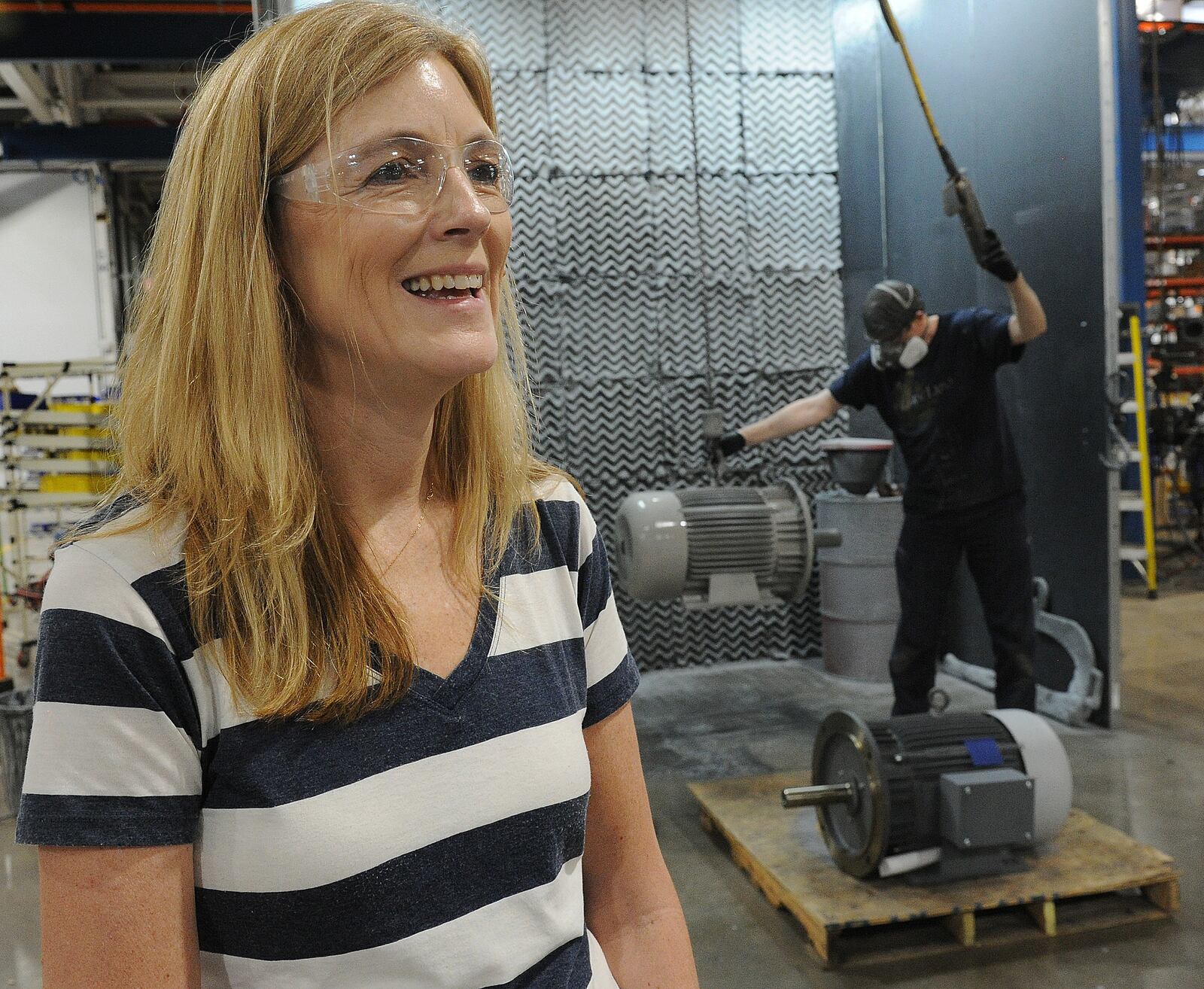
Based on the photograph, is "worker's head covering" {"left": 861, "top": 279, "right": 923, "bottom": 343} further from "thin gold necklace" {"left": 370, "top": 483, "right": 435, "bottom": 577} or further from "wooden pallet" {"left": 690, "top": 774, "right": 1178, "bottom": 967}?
"thin gold necklace" {"left": 370, "top": 483, "right": 435, "bottom": 577}

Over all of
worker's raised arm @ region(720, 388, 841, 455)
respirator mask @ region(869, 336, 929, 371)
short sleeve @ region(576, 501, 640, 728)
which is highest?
respirator mask @ region(869, 336, 929, 371)

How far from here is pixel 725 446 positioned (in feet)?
15.2

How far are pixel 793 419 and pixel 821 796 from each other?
7.15 feet

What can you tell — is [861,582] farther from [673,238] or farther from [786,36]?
[786,36]

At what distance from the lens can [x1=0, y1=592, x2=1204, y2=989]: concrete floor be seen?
2807 mm

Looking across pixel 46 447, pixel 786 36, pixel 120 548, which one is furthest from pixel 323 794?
pixel 46 447

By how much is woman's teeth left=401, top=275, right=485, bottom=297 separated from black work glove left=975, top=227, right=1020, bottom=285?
3441 mm

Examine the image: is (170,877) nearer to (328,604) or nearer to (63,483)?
(328,604)

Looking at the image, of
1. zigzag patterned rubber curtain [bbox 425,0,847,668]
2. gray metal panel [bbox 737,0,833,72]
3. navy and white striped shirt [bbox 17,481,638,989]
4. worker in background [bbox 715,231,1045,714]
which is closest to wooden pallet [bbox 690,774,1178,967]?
worker in background [bbox 715,231,1045,714]

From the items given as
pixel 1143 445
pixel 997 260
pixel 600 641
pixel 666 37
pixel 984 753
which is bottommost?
pixel 984 753

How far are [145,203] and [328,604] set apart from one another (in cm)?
1311

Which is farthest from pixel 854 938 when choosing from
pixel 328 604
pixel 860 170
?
pixel 860 170

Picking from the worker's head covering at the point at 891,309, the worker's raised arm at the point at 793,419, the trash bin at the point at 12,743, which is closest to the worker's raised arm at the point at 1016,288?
the worker's head covering at the point at 891,309

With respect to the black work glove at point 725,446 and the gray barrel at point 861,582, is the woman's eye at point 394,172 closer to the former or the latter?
the black work glove at point 725,446
